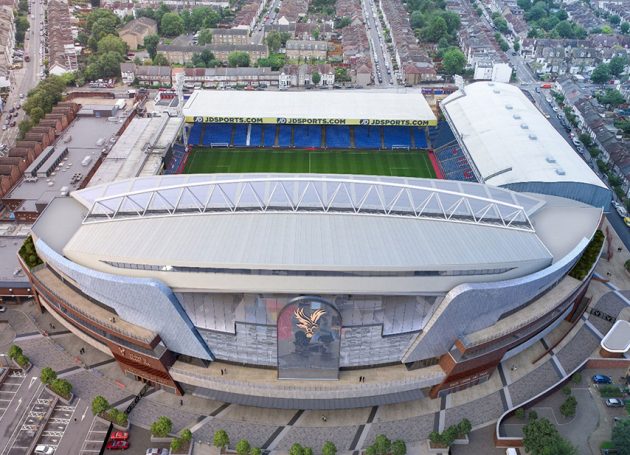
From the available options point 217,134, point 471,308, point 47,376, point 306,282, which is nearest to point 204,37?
point 217,134

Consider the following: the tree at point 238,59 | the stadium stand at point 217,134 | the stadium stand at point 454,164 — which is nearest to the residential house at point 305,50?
the tree at point 238,59

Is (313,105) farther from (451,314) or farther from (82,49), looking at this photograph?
(82,49)

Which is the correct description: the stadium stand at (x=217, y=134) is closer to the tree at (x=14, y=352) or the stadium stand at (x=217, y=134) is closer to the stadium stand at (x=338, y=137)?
the stadium stand at (x=338, y=137)

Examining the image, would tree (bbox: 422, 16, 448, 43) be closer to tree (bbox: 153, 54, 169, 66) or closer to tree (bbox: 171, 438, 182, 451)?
tree (bbox: 153, 54, 169, 66)

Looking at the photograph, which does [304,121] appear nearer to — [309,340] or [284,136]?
[284,136]

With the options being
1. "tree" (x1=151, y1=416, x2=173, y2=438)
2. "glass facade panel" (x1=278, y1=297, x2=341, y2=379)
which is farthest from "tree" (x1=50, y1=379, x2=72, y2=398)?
"glass facade panel" (x1=278, y1=297, x2=341, y2=379)

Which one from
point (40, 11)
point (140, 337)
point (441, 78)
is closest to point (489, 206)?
point (140, 337)
